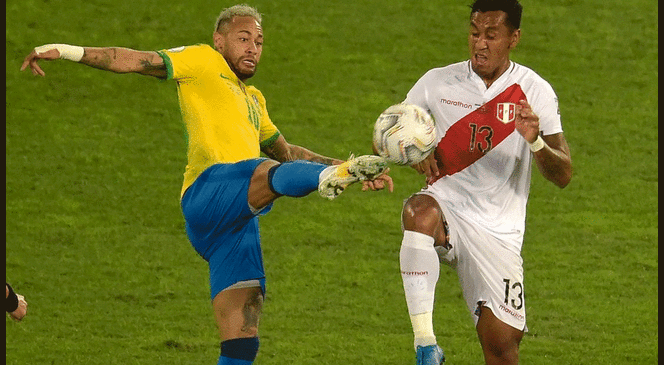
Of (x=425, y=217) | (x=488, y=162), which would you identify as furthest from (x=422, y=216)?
(x=488, y=162)

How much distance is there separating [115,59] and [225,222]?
3.18 ft

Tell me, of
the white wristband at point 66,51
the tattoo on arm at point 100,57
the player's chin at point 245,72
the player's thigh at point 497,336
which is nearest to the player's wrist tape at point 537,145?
the player's thigh at point 497,336

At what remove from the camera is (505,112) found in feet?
19.3

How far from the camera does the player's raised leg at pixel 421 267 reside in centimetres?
545

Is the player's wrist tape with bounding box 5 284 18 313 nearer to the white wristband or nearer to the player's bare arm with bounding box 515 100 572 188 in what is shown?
the white wristband

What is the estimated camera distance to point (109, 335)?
855cm

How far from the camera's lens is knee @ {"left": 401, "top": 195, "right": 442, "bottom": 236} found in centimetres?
558

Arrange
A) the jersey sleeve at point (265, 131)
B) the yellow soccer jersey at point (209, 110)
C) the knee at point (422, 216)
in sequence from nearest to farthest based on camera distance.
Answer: the knee at point (422, 216), the yellow soccer jersey at point (209, 110), the jersey sleeve at point (265, 131)

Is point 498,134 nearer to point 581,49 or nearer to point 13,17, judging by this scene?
point 581,49

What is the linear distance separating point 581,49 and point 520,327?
7.57m

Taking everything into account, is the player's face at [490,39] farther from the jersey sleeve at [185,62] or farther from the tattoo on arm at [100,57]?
the tattoo on arm at [100,57]

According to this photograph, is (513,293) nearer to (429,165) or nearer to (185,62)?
(429,165)

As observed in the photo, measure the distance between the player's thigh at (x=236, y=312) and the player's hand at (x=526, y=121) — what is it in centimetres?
168

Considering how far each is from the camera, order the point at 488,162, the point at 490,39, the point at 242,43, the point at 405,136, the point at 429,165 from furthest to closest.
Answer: the point at 242,43 < the point at 488,162 < the point at 490,39 < the point at 429,165 < the point at 405,136
